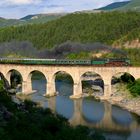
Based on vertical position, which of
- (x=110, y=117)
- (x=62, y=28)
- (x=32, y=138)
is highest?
(x=62, y=28)

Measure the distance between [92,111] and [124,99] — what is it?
→ 785cm

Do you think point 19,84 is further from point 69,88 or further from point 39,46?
point 39,46

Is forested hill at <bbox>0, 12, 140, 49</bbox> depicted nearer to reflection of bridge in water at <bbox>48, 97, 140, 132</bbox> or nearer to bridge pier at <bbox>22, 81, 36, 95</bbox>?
bridge pier at <bbox>22, 81, 36, 95</bbox>

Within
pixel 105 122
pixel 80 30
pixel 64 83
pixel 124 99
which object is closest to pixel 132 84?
pixel 124 99

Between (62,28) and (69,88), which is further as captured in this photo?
(62,28)

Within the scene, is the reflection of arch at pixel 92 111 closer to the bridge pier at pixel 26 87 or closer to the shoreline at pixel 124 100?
the shoreline at pixel 124 100

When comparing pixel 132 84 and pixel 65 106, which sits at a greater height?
pixel 132 84

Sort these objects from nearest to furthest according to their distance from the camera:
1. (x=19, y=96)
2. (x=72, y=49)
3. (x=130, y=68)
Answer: (x=130, y=68) < (x=19, y=96) < (x=72, y=49)

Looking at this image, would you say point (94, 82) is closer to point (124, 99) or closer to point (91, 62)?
point (91, 62)

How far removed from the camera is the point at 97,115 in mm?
57906

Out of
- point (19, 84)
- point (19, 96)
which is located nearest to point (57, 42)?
point (19, 84)

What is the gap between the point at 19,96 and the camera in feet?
242

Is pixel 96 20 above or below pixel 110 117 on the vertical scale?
above

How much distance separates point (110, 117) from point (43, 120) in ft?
78.5
